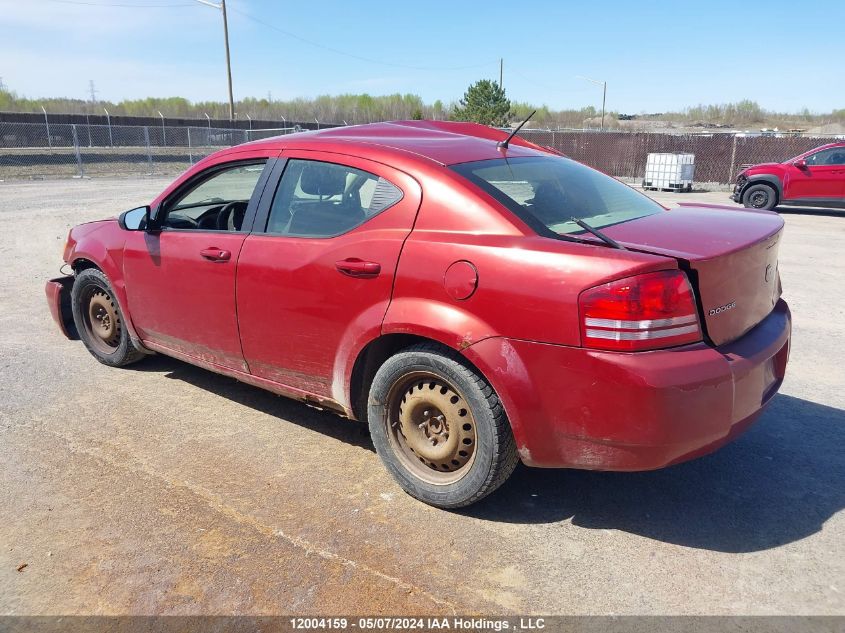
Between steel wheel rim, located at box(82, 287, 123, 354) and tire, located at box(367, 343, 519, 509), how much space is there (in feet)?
8.56

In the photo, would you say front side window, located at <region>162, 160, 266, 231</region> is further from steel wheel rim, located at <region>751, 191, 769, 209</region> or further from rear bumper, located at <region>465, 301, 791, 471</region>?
steel wheel rim, located at <region>751, 191, 769, 209</region>

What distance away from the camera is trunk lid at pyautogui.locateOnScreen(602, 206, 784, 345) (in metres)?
2.71

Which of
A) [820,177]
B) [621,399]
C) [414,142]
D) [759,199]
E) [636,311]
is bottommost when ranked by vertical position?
[759,199]

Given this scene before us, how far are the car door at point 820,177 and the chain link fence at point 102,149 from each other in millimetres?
22633

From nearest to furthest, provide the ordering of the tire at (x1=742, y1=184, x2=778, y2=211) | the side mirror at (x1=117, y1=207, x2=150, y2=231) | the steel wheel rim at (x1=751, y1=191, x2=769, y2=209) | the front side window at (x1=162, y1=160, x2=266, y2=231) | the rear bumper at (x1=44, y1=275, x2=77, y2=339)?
1. the front side window at (x1=162, y1=160, x2=266, y2=231)
2. the side mirror at (x1=117, y1=207, x2=150, y2=231)
3. the rear bumper at (x1=44, y1=275, x2=77, y2=339)
4. the tire at (x1=742, y1=184, x2=778, y2=211)
5. the steel wheel rim at (x1=751, y1=191, x2=769, y2=209)

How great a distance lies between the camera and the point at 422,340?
3127 mm

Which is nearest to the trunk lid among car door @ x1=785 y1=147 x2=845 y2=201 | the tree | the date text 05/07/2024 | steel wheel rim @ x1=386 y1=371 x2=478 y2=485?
steel wheel rim @ x1=386 y1=371 x2=478 y2=485

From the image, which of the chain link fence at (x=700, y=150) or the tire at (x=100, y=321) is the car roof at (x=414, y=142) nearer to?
the tire at (x=100, y=321)

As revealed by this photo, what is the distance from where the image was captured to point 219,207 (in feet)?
15.5

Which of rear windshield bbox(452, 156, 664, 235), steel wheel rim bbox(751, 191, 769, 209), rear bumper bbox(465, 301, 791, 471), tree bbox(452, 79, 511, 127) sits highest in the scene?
tree bbox(452, 79, 511, 127)

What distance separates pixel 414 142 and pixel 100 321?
119 inches

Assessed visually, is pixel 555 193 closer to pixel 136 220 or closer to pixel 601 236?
pixel 601 236

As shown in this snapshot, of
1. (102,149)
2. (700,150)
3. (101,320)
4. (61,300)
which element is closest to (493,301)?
(101,320)

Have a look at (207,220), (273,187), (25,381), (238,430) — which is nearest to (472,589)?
(238,430)
